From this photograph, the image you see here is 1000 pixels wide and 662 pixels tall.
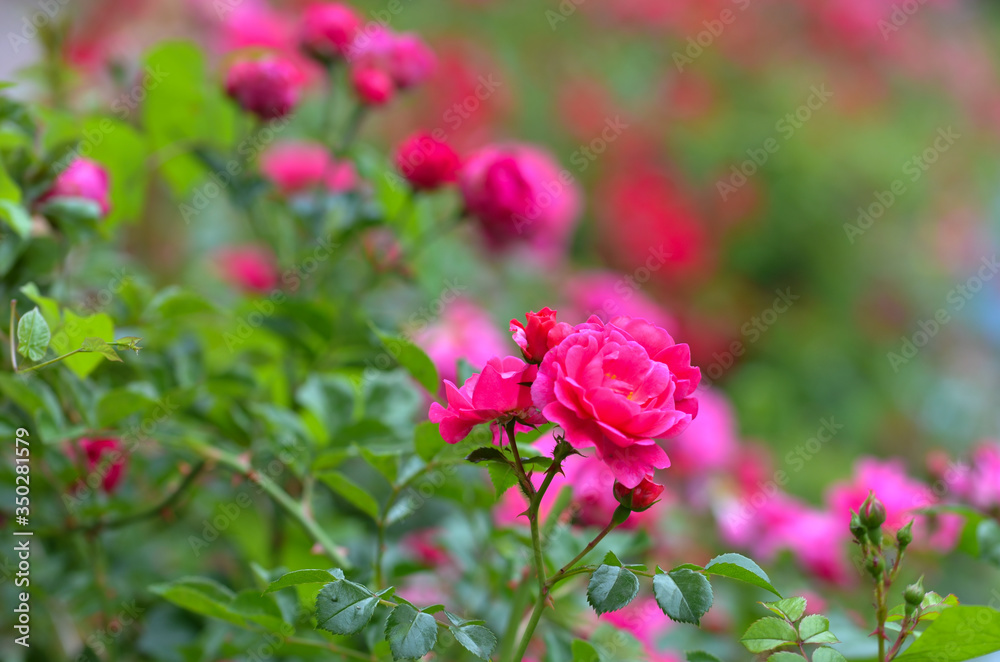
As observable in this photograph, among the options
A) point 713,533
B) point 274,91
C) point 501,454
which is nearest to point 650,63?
point 713,533

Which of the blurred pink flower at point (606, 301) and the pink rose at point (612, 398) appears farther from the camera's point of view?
the blurred pink flower at point (606, 301)

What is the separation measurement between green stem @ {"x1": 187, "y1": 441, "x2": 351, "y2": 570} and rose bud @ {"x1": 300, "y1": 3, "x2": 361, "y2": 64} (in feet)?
1.43

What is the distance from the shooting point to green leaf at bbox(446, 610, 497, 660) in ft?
1.44

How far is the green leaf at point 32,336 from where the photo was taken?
0.50 metres

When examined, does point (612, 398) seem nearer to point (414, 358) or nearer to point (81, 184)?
point (414, 358)

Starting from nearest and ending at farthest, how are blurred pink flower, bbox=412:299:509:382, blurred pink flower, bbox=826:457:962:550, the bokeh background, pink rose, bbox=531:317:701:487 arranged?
pink rose, bbox=531:317:701:487 → blurred pink flower, bbox=826:457:962:550 → blurred pink flower, bbox=412:299:509:382 → the bokeh background

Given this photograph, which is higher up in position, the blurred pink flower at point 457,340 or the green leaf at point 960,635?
the green leaf at point 960,635

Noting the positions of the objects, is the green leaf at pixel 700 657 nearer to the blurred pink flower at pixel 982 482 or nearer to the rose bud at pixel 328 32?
Result: the blurred pink flower at pixel 982 482

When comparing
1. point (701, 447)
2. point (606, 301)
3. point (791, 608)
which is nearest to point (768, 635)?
point (791, 608)

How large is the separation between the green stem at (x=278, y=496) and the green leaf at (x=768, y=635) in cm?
29

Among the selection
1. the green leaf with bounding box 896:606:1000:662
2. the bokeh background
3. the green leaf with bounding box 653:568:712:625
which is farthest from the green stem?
the bokeh background

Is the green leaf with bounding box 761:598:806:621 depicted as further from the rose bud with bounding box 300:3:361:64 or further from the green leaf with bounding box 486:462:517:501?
the rose bud with bounding box 300:3:361:64

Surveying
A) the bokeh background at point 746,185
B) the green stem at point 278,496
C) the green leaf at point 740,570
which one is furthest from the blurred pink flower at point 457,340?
the green leaf at point 740,570

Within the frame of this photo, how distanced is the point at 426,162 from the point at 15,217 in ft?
1.13
